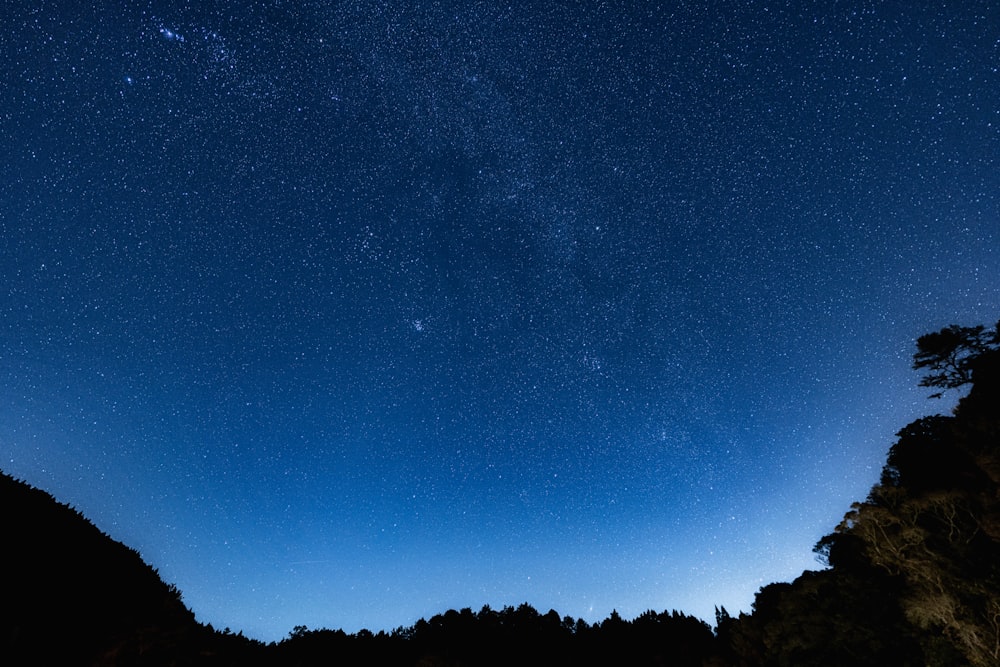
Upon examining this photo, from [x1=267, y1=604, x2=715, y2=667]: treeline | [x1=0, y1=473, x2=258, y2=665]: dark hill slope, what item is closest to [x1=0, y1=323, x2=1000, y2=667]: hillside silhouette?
[x1=0, y1=473, x2=258, y2=665]: dark hill slope

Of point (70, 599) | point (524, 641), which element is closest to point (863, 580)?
point (70, 599)

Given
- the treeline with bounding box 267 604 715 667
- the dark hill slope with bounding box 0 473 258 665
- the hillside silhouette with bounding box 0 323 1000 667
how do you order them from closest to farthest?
1. the dark hill slope with bounding box 0 473 258 665
2. the hillside silhouette with bounding box 0 323 1000 667
3. the treeline with bounding box 267 604 715 667

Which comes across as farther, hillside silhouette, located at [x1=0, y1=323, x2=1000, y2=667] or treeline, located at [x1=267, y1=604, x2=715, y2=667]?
treeline, located at [x1=267, y1=604, x2=715, y2=667]

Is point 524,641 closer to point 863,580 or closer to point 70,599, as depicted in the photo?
point 863,580

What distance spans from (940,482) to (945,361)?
21.6 feet

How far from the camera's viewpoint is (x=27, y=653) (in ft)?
35.3

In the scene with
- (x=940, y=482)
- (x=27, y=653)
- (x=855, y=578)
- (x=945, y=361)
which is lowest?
(x=27, y=653)

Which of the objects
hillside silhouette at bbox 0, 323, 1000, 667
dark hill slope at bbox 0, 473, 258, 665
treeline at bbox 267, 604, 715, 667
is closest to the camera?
dark hill slope at bbox 0, 473, 258, 665

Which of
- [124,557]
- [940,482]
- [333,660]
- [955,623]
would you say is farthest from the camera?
[333,660]

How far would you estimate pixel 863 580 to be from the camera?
80.3 ft

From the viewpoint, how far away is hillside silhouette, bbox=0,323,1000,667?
12680mm

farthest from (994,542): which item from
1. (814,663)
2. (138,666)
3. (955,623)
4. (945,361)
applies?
(138,666)

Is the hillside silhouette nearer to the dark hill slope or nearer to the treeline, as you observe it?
the dark hill slope

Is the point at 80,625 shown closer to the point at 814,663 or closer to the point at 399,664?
the point at 814,663
